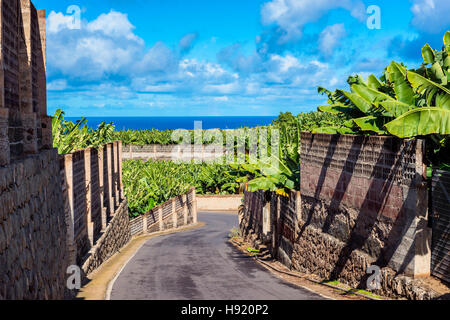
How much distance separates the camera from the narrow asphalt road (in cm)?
1239

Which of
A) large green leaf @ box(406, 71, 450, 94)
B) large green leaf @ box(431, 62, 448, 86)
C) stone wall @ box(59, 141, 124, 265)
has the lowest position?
stone wall @ box(59, 141, 124, 265)

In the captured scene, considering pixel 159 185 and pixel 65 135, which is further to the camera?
pixel 159 185

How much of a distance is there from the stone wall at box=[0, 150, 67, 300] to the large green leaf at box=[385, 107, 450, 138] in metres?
6.64

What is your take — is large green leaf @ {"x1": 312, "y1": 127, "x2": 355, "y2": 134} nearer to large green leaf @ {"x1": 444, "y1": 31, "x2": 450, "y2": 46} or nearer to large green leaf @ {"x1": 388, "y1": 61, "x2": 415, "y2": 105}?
large green leaf @ {"x1": 388, "y1": 61, "x2": 415, "y2": 105}

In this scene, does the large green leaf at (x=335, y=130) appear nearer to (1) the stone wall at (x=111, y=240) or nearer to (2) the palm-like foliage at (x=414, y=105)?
(2) the palm-like foliage at (x=414, y=105)

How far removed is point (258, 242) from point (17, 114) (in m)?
16.9

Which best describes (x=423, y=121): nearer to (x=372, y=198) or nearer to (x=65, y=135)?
(x=372, y=198)

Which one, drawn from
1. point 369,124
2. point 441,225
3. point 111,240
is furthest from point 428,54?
point 111,240

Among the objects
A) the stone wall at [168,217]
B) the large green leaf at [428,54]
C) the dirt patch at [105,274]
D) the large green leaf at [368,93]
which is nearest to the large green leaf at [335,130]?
the large green leaf at [368,93]

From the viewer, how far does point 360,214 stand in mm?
12156

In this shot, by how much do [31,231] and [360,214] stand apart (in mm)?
8087

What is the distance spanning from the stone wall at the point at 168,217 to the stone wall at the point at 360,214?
615 inches

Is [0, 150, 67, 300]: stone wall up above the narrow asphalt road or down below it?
above

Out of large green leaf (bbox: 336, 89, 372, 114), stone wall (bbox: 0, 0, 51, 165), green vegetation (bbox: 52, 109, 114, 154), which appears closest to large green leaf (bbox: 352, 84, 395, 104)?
large green leaf (bbox: 336, 89, 372, 114)
